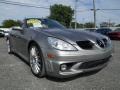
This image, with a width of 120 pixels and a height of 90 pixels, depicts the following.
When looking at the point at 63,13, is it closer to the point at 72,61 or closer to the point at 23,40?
the point at 23,40

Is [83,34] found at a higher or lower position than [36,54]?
higher

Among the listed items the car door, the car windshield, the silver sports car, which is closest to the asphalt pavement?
the silver sports car

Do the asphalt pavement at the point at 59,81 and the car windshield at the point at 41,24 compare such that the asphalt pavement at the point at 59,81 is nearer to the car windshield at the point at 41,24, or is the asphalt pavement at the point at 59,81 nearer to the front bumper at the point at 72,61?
the front bumper at the point at 72,61

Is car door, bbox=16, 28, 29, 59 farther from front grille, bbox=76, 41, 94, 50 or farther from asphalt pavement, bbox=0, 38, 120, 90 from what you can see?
front grille, bbox=76, 41, 94, 50

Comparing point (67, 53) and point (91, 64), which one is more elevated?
point (67, 53)

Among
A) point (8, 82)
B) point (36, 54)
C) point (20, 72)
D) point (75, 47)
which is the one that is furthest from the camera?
point (20, 72)

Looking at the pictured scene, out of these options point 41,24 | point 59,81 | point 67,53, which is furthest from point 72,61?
point 41,24

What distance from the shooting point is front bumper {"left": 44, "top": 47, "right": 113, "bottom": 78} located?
3.88 m

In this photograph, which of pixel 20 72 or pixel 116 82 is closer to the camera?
pixel 116 82

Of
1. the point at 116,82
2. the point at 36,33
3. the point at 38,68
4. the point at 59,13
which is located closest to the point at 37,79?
the point at 38,68

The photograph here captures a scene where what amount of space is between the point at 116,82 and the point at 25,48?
2380mm

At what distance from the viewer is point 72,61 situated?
3.91 metres

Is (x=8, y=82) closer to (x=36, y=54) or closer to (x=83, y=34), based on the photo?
(x=36, y=54)

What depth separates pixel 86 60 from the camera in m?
4.00
